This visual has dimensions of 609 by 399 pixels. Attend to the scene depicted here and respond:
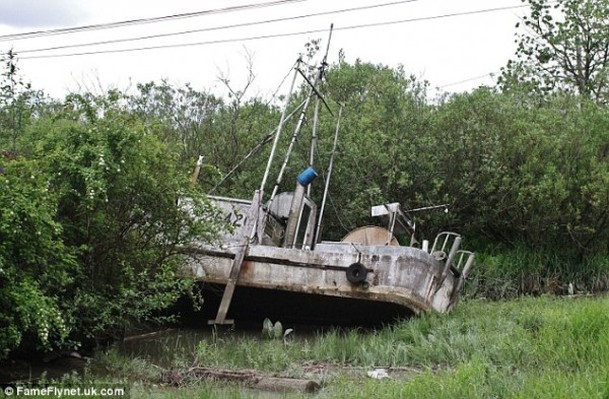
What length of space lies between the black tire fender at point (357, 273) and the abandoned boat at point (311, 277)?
0.6 inches

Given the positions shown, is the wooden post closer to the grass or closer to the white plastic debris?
the grass

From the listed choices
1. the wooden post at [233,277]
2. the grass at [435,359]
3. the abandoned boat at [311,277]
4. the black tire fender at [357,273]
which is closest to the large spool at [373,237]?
the abandoned boat at [311,277]

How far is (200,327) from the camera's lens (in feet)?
42.8

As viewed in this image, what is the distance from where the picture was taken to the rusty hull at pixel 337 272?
12250mm

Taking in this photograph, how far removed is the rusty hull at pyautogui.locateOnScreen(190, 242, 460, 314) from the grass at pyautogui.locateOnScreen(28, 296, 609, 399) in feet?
1.69

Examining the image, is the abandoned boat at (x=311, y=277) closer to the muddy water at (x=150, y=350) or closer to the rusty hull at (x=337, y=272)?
the rusty hull at (x=337, y=272)

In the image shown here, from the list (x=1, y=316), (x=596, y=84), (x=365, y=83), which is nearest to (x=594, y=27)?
(x=596, y=84)

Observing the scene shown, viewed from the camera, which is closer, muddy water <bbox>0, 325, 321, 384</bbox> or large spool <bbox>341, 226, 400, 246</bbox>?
muddy water <bbox>0, 325, 321, 384</bbox>

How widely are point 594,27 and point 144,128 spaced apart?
20.4m

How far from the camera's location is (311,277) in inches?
489

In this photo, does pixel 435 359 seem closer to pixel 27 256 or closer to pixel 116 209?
pixel 116 209

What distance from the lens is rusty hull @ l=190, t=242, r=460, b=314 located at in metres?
12.2

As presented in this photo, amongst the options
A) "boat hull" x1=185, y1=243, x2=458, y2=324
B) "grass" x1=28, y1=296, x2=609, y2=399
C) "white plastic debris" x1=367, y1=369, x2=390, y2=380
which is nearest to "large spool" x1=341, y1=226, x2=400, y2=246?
"boat hull" x1=185, y1=243, x2=458, y2=324

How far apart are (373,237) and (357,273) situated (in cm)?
189
